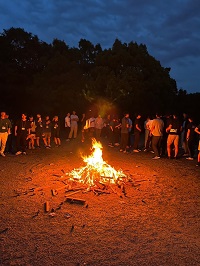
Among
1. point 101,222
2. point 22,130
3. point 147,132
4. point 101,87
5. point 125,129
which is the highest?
point 101,87

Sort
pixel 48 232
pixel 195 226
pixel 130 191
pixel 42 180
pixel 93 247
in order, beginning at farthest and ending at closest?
pixel 42 180
pixel 130 191
pixel 195 226
pixel 48 232
pixel 93 247

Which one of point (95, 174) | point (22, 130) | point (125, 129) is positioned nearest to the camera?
point (95, 174)

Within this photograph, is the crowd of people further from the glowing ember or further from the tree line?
the tree line

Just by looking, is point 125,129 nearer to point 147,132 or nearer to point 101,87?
point 147,132

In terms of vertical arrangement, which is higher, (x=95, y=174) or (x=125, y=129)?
(x=125, y=129)

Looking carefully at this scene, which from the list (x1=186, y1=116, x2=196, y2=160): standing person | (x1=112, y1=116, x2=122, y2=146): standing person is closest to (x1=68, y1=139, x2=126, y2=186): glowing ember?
(x1=186, y1=116, x2=196, y2=160): standing person

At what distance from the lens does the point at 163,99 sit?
32.4m

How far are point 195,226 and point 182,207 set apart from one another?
3.80ft

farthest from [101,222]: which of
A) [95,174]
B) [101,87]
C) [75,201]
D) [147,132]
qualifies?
[101,87]

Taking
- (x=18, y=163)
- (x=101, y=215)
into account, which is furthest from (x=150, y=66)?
(x=101, y=215)

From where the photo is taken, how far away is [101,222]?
596cm

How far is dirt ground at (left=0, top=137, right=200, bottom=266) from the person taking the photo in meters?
4.57

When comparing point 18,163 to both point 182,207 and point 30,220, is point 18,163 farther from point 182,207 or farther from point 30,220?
point 182,207

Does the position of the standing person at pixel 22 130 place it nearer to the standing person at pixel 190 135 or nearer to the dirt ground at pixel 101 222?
the dirt ground at pixel 101 222
